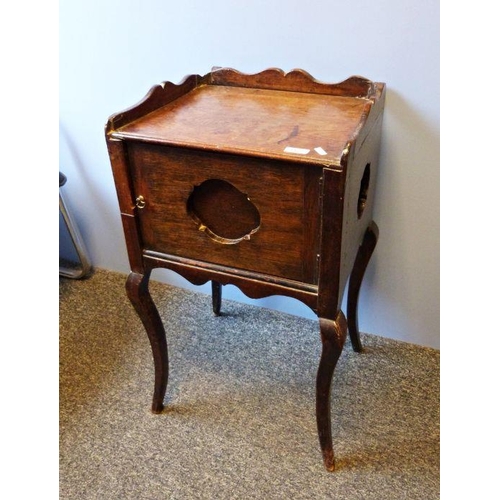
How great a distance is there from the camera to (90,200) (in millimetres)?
1576

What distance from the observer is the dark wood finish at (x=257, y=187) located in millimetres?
778

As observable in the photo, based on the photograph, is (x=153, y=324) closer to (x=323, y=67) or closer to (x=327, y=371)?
(x=327, y=371)

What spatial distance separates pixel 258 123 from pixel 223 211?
6.6 inches

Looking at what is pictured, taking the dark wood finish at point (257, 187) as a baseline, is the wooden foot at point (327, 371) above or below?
below

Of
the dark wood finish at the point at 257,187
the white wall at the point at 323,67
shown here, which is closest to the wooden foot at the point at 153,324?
the dark wood finish at the point at 257,187

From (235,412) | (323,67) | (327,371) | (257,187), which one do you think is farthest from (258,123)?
(235,412)

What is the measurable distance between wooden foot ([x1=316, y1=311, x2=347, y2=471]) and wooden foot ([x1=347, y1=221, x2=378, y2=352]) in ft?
0.94

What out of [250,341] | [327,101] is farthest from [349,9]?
[250,341]

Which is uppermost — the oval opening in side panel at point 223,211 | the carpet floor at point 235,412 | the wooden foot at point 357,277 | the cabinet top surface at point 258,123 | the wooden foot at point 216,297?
the cabinet top surface at point 258,123

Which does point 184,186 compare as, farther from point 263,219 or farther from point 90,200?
point 90,200

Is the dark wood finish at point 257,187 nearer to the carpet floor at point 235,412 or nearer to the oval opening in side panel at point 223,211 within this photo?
the oval opening in side panel at point 223,211

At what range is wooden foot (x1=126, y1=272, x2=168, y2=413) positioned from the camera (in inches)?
39.4

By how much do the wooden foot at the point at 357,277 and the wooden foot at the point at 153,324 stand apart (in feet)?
1.55

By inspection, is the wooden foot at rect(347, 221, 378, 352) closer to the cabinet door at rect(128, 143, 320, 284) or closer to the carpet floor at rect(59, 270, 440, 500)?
the carpet floor at rect(59, 270, 440, 500)
